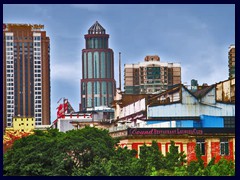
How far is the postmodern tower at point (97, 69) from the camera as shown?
159 meters

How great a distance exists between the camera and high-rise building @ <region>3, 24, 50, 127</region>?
163625mm

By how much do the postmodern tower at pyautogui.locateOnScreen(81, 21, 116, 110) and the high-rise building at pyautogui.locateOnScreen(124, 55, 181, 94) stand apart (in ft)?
63.1

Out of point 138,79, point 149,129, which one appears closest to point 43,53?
point 138,79

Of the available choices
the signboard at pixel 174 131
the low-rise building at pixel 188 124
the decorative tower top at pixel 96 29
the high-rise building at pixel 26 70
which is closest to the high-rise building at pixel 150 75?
the decorative tower top at pixel 96 29

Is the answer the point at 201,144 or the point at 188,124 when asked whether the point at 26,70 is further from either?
the point at 201,144

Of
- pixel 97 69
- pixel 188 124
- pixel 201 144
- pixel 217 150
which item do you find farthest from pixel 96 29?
pixel 217 150

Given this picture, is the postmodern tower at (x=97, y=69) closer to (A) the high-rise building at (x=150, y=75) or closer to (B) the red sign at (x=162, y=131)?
(A) the high-rise building at (x=150, y=75)

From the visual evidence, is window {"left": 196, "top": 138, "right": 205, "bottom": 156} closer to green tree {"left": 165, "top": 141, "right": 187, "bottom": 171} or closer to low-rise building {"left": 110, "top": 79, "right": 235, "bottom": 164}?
low-rise building {"left": 110, "top": 79, "right": 235, "bottom": 164}

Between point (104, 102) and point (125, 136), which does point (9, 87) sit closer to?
point (104, 102)

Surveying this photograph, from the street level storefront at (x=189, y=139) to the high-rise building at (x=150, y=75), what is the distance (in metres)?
70.7

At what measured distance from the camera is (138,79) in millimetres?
135750

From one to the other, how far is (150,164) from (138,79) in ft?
305

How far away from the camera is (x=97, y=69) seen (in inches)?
6673

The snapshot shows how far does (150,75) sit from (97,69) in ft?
119
